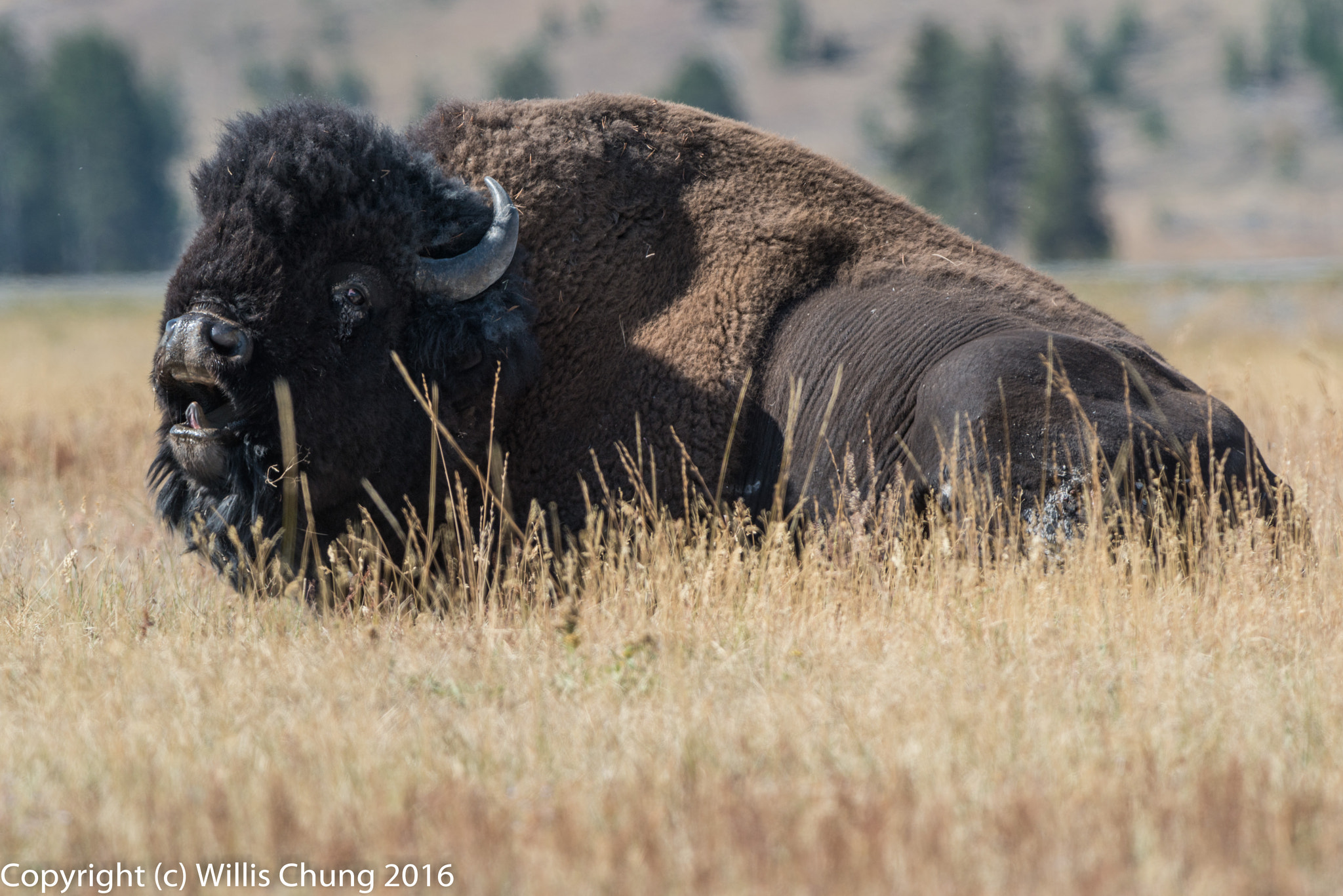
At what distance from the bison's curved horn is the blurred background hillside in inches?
44.5

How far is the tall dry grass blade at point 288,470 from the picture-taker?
4418mm

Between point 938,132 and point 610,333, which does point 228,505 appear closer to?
point 610,333

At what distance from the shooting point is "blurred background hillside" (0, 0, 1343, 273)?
203 ft

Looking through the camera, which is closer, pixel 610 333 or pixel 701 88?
pixel 610 333

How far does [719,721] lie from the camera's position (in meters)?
3.21

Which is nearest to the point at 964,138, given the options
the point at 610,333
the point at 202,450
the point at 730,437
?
the point at 610,333

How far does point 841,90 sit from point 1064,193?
56287 mm

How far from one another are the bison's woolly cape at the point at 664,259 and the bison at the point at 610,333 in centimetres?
1

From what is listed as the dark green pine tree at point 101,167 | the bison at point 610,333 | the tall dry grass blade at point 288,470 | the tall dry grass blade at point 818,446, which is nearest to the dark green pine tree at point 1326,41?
the dark green pine tree at point 101,167

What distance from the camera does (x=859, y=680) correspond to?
140 inches

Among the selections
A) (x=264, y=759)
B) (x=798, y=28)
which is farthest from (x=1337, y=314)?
(x=798, y=28)

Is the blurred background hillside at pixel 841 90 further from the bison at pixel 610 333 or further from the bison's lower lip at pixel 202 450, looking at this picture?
the bison's lower lip at pixel 202 450

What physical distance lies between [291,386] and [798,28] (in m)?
121

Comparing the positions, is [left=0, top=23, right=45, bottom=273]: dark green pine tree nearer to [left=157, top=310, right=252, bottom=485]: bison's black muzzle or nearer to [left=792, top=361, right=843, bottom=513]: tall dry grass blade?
[left=157, top=310, right=252, bottom=485]: bison's black muzzle
